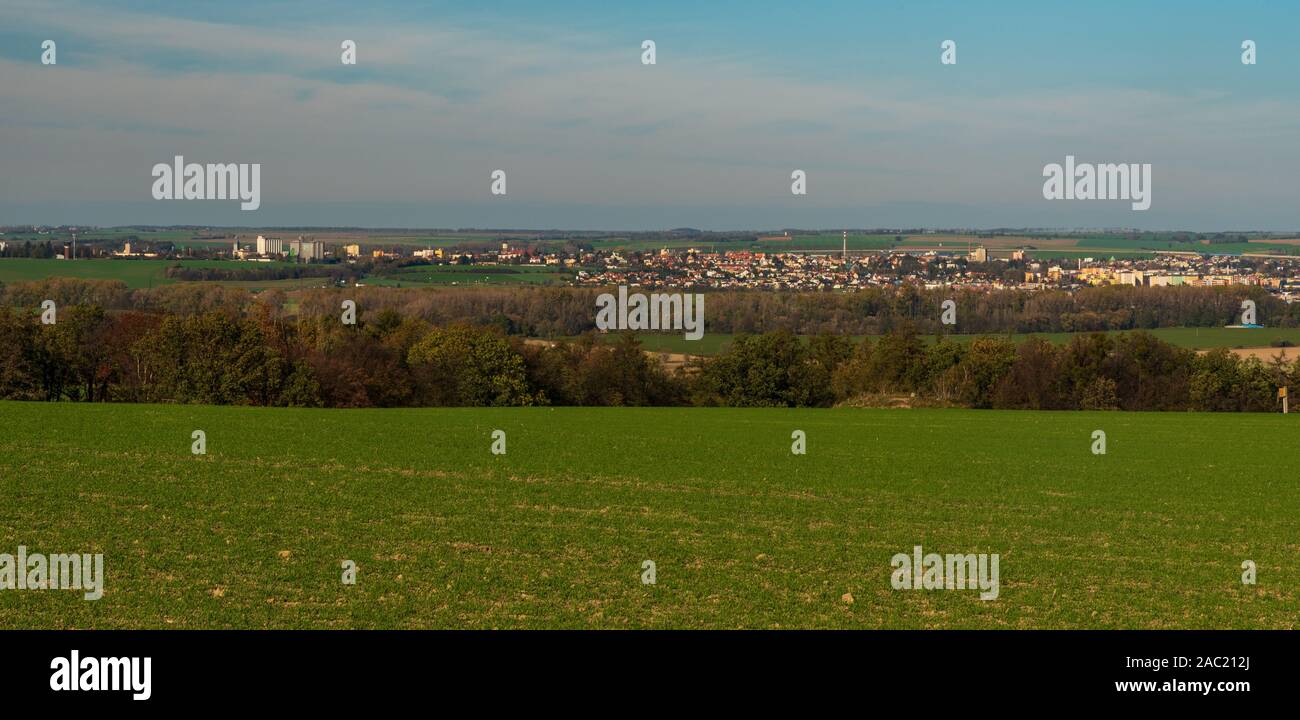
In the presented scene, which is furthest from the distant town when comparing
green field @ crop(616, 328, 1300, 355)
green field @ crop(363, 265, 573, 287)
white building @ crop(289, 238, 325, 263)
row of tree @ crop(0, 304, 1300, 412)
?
row of tree @ crop(0, 304, 1300, 412)

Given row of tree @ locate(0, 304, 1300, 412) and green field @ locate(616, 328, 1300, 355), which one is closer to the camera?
row of tree @ locate(0, 304, 1300, 412)

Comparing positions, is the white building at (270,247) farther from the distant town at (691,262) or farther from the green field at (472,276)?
the green field at (472,276)

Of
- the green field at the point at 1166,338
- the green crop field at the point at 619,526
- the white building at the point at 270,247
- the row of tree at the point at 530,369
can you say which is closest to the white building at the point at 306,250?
the white building at the point at 270,247

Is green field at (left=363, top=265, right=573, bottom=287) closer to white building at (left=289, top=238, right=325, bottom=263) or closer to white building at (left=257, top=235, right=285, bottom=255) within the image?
white building at (left=289, top=238, right=325, bottom=263)

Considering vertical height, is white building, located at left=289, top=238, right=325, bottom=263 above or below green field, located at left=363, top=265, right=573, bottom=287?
above

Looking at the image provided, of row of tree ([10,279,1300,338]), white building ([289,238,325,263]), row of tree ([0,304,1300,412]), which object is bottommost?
row of tree ([0,304,1300,412])

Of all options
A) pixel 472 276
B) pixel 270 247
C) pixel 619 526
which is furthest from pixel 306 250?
pixel 619 526

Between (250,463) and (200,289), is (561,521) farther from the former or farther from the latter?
(200,289)

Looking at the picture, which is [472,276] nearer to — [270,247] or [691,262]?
[691,262]
